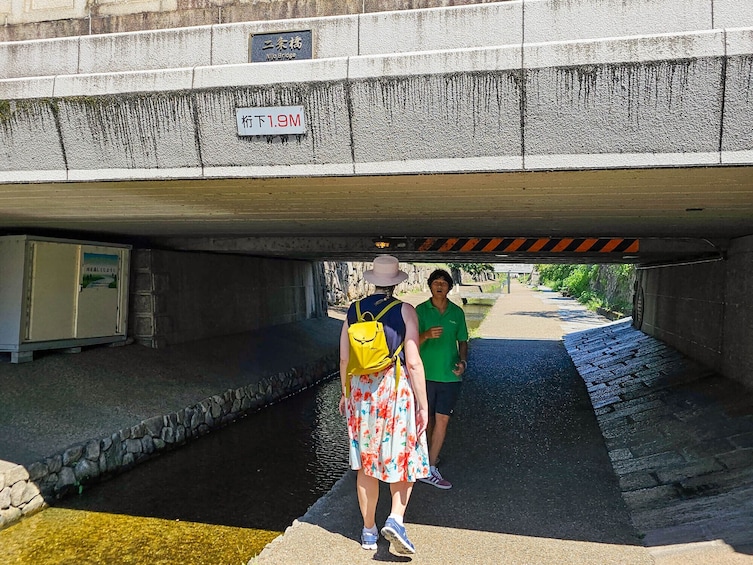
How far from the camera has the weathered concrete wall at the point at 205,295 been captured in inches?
429

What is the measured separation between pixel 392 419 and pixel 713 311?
24.9ft

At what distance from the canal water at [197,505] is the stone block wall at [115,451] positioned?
0.46ft

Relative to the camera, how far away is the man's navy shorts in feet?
18.0

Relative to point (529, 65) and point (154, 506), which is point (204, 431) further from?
point (529, 65)

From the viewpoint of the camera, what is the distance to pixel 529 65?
4203 millimetres

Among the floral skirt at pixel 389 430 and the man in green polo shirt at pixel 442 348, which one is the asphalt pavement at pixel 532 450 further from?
the man in green polo shirt at pixel 442 348

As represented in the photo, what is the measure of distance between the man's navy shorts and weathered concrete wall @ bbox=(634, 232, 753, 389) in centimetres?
438

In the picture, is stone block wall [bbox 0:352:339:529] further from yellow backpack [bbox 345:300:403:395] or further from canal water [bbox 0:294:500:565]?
yellow backpack [bbox 345:300:403:395]

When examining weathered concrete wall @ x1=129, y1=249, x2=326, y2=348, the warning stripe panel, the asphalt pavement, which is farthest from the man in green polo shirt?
A: weathered concrete wall @ x1=129, y1=249, x2=326, y2=348

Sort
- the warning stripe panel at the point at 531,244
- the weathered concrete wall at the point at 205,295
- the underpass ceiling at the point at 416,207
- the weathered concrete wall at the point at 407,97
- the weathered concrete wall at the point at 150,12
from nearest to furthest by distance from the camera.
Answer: the weathered concrete wall at the point at 407,97, the underpass ceiling at the point at 416,207, the weathered concrete wall at the point at 150,12, the warning stripe panel at the point at 531,244, the weathered concrete wall at the point at 205,295

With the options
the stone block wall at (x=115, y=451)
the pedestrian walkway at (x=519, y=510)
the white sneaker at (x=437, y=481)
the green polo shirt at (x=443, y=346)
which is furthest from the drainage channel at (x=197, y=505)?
the green polo shirt at (x=443, y=346)

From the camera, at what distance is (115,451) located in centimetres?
744

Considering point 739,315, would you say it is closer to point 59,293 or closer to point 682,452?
point 682,452

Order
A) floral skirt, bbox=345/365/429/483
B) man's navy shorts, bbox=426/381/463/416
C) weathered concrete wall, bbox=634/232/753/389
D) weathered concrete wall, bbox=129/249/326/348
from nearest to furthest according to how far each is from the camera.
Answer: floral skirt, bbox=345/365/429/483 < man's navy shorts, bbox=426/381/463/416 < weathered concrete wall, bbox=634/232/753/389 < weathered concrete wall, bbox=129/249/326/348
